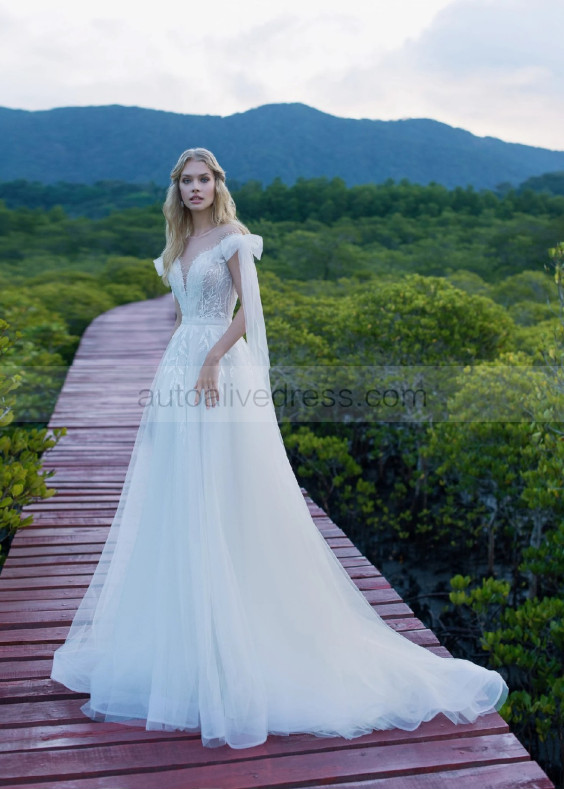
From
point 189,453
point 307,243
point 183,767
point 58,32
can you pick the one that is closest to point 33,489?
point 189,453

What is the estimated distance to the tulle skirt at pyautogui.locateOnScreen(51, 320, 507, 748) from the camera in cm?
210

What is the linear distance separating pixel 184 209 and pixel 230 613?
138 cm

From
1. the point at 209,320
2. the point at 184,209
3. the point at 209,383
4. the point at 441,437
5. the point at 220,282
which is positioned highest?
the point at 184,209

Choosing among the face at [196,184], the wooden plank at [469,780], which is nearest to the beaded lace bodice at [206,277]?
the face at [196,184]

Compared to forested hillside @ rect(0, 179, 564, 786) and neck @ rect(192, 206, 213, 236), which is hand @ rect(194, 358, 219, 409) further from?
forested hillside @ rect(0, 179, 564, 786)

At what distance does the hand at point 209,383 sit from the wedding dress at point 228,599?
31 millimetres

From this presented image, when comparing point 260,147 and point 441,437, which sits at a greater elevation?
point 260,147

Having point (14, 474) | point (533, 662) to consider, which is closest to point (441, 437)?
point (533, 662)

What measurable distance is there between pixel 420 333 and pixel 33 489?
4.13 m

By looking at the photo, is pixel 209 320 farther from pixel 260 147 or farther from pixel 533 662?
pixel 260 147

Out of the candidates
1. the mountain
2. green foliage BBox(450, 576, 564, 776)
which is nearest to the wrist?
green foliage BBox(450, 576, 564, 776)

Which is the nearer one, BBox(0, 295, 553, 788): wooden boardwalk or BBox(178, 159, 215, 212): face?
BBox(0, 295, 553, 788): wooden boardwalk

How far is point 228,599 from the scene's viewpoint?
217 centimetres

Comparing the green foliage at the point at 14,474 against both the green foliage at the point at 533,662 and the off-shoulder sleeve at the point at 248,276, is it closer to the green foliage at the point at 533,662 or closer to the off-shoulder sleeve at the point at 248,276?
the off-shoulder sleeve at the point at 248,276
